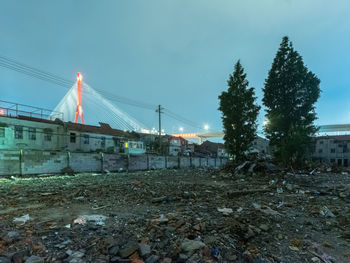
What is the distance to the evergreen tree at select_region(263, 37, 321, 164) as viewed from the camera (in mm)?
17344

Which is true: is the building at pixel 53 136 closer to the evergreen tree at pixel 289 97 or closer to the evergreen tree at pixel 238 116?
the evergreen tree at pixel 238 116

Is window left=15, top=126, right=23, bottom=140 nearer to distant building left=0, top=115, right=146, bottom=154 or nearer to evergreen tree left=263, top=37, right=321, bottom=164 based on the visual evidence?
distant building left=0, top=115, right=146, bottom=154

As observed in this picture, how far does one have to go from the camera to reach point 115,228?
347cm

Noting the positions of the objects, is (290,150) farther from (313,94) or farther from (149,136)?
(149,136)

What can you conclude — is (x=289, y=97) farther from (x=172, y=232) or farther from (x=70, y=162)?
(x=70, y=162)

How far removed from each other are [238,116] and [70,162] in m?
15.2

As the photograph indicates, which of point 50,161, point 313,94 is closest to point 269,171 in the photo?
point 313,94

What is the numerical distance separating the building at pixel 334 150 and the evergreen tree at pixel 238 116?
29.8 meters

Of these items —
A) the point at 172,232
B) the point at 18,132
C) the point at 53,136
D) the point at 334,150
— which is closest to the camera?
the point at 172,232

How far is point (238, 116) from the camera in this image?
17.0 metres

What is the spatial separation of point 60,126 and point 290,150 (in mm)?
26703

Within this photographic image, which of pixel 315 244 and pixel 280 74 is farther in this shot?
pixel 280 74

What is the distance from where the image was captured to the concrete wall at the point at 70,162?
1325 centimetres

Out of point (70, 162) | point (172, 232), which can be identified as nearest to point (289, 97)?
point (172, 232)
